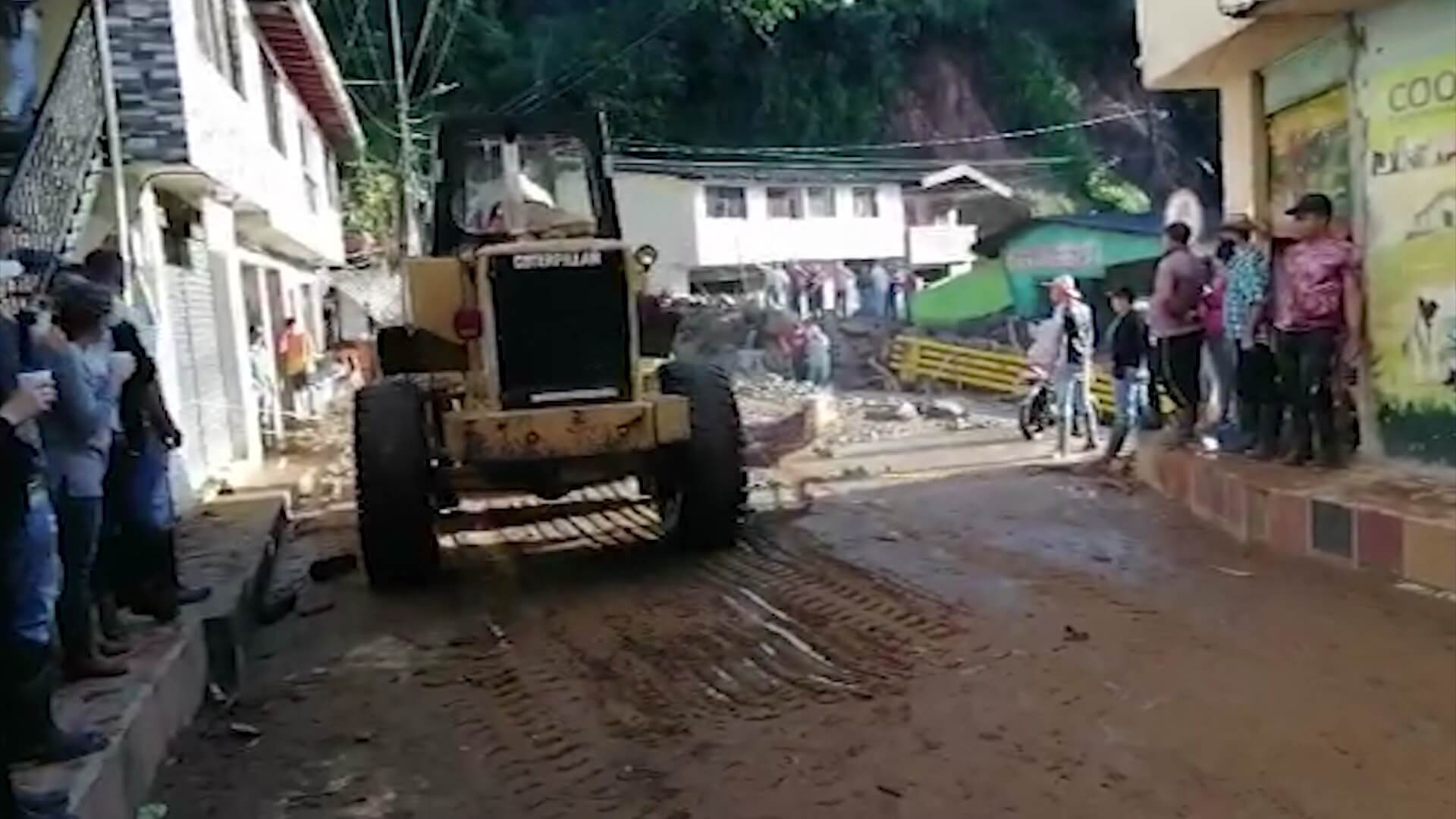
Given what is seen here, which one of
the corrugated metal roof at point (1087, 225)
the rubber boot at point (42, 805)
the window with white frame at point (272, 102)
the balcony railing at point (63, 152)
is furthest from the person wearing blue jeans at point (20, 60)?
the corrugated metal roof at point (1087, 225)

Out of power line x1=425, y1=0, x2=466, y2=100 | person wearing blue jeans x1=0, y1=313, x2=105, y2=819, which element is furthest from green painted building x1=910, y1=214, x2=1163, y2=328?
person wearing blue jeans x1=0, y1=313, x2=105, y2=819

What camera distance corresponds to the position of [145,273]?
12000 millimetres

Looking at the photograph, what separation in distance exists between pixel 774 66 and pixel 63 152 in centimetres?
3455

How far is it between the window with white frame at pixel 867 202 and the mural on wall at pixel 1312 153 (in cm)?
3417

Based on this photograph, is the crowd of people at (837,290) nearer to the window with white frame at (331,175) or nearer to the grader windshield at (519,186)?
the window with white frame at (331,175)

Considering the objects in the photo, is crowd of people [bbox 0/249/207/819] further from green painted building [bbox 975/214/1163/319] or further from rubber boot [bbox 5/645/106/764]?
green painted building [bbox 975/214/1163/319]

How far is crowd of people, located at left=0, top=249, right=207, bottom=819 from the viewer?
175 inches

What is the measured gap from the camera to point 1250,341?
9.73m

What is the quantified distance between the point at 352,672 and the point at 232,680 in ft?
1.88

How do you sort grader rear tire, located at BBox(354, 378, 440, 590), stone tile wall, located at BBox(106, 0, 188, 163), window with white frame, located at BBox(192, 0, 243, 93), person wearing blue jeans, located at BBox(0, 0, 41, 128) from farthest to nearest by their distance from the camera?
window with white frame, located at BBox(192, 0, 243, 93) < stone tile wall, located at BBox(106, 0, 188, 163) < person wearing blue jeans, located at BBox(0, 0, 41, 128) < grader rear tire, located at BBox(354, 378, 440, 590)

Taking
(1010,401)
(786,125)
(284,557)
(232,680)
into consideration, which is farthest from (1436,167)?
(786,125)

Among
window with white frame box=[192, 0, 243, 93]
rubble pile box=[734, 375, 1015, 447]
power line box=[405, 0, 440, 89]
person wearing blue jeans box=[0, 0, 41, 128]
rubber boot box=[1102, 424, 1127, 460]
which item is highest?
power line box=[405, 0, 440, 89]

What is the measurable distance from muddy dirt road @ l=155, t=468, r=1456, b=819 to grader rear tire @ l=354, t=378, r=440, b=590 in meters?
0.21

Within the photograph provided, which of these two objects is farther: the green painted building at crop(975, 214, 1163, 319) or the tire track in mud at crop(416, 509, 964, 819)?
the green painted building at crop(975, 214, 1163, 319)
